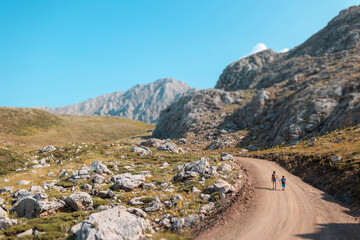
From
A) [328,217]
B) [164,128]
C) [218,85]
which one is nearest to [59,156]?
[328,217]

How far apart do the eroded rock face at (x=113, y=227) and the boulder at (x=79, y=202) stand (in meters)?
3.89

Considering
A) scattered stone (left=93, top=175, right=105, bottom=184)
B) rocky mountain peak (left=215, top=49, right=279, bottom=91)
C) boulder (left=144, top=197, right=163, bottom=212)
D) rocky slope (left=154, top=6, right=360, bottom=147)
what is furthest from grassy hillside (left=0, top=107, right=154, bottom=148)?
rocky mountain peak (left=215, top=49, right=279, bottom=91)

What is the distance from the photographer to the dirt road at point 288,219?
39.7 ft

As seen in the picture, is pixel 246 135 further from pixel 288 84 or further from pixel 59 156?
pixel 59 156

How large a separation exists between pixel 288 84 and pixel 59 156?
78.5m

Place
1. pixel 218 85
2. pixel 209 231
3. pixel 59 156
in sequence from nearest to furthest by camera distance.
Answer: pixel 209 231 < pixel 59 156 < pixel 218 85

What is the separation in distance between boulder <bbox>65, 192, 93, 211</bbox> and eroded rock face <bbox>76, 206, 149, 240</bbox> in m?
3.89

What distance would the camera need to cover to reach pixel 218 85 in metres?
140

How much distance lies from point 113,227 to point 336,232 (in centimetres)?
1387

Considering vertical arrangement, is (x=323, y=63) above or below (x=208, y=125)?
above

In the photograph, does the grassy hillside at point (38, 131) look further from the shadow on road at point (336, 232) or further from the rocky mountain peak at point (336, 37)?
the rocky mountain peak at point (336, 37)

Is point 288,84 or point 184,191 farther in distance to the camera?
point 288,84

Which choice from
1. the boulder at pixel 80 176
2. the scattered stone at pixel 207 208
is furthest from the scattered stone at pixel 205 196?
the boulder at pixel 80 176

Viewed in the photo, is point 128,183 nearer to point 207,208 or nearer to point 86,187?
point 86,187
